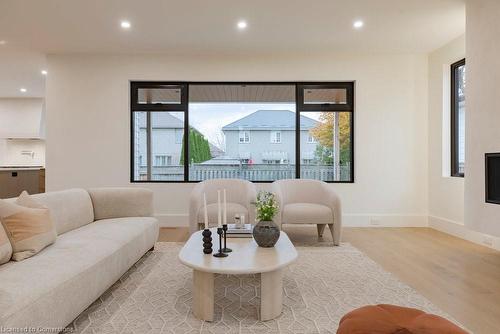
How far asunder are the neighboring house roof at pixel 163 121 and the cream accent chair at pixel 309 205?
216 cm

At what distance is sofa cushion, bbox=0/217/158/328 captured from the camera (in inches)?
62.8

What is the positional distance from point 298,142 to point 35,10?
13.2 feet

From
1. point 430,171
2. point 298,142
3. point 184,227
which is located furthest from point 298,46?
point 184,227

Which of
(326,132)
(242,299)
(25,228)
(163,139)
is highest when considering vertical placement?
(326,132)

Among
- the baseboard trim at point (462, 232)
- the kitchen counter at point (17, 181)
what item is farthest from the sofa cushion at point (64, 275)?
the kitchen counter at point (17, 181)

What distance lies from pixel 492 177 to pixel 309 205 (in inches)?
77.5

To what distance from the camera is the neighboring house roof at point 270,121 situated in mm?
5949

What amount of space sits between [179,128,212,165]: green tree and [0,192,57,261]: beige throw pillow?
3.55 meters

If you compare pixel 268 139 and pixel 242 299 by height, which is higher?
pixel 268 139

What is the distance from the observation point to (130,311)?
237 centimetres

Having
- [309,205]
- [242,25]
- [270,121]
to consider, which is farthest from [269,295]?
[270,121]

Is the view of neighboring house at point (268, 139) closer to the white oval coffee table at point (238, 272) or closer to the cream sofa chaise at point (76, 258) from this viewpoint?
the cream sofa chaise at point (76, 258)

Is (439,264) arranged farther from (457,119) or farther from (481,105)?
(457,119)

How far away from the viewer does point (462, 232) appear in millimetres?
4805
